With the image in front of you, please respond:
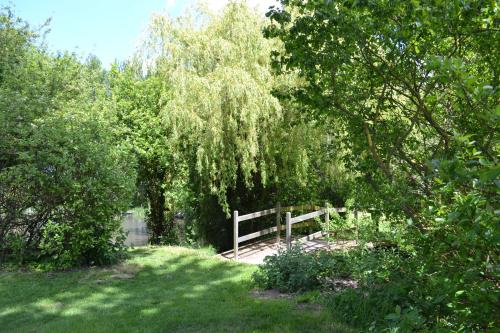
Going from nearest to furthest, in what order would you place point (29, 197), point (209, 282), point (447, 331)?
1. point (447, 331)
2. point (209, 282)
3. point (29, 197)

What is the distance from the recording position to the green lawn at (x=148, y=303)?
4980mm

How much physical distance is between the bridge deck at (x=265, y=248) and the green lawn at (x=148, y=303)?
1.30 meters

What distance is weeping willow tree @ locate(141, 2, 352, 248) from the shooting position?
9453 mm

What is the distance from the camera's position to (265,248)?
10.9 metres

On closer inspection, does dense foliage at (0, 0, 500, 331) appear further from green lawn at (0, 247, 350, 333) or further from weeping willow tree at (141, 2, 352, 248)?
green lawn at (0, 247, 350, 333)

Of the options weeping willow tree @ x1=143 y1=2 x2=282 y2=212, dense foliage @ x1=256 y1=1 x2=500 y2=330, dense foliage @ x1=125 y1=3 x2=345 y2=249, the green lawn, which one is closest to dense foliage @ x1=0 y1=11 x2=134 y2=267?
the green lawn

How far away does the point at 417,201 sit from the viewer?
375cm

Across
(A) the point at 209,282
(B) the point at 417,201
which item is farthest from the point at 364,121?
(A) the point at 209,282

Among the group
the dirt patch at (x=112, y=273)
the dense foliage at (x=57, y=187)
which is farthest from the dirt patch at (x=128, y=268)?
the dense foliage at (x=57, y=187)

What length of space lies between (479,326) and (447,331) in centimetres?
20

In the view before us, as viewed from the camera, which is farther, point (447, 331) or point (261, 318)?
point (261, 318)

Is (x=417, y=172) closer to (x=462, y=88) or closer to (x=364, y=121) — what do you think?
(x=364, y=121)

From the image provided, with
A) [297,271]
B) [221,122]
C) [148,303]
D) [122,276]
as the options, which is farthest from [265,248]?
[148,303]

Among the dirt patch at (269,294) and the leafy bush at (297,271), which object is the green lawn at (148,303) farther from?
the leafy bush at (297,271)
